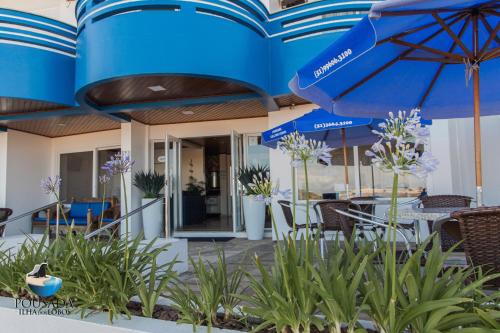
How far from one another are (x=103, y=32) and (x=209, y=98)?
2.07 metres

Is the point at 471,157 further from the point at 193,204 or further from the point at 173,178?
the point at 193,204

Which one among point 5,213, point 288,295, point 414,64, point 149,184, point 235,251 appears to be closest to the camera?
point 288,295

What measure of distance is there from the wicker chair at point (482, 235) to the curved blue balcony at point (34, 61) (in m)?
7.12

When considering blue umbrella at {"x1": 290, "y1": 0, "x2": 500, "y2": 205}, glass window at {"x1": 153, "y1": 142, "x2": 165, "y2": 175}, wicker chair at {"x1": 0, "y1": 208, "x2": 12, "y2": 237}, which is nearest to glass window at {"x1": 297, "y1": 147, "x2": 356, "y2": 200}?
blue umbrella at {"x1": 290, "y1": 0, "x2": 500, "y2": 205}

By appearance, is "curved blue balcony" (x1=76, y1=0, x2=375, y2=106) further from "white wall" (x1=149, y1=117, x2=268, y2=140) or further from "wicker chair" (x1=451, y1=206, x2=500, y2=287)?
"wicker chair" (x1=451, y1=206, x2=500, y2=287)

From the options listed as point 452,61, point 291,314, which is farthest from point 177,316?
Result: point 452,61

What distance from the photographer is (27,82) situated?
6680 mm

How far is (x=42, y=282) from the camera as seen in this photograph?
2.30 meters

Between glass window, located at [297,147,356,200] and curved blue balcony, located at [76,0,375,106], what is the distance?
6.14 ft

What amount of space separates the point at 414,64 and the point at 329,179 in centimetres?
400

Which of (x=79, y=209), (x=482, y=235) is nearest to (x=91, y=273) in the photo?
(x=482, y=235)

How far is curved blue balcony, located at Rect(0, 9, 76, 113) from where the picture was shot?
6652 millimetres

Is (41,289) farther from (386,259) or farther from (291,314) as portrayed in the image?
(386,259)

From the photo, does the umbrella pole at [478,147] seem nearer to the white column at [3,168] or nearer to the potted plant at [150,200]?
the potted plant at [150,200]
